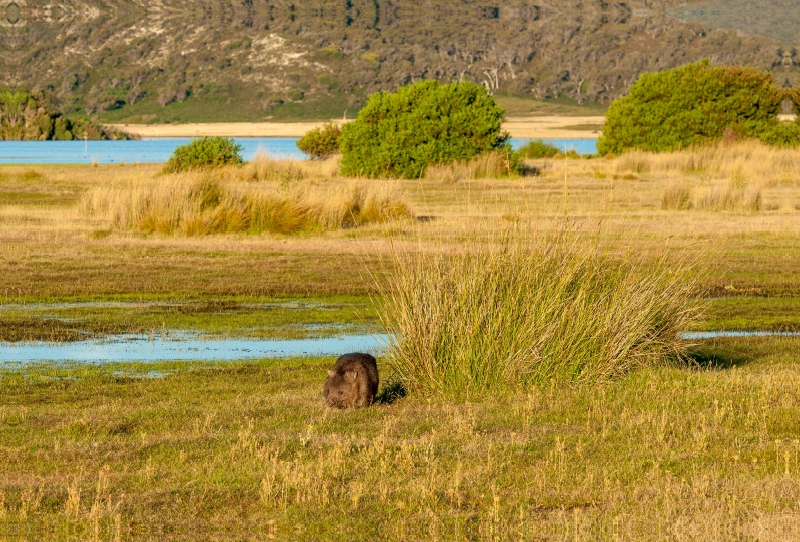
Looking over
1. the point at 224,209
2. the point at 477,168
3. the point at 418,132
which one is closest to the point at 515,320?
the point at 224,209

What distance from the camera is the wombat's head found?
361 inches

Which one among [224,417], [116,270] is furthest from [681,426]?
[116,270]

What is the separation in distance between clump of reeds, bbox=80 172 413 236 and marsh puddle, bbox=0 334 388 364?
10759 millimetres

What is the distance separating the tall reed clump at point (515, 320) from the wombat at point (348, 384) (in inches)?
37.0

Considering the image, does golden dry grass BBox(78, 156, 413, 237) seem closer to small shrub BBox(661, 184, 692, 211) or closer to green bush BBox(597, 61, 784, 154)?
small shrub BBox(661, 184, 692, 211)

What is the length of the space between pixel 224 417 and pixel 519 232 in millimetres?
3372

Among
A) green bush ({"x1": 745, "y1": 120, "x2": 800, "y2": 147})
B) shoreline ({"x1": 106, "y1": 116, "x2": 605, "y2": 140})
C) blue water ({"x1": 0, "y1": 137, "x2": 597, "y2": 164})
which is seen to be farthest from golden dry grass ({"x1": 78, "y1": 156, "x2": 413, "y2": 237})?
shoreline ({"x1": 106, "y1": 116, "x2": 605, "y2": 140})

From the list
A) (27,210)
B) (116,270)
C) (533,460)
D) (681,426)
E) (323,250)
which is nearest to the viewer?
(533,460)

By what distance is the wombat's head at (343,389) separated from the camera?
918 cm

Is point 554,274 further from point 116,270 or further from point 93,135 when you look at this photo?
point 93,135

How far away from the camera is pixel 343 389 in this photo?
9180 millimetres

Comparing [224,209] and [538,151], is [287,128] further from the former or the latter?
[224,209]

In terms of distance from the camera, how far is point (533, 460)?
765 cm

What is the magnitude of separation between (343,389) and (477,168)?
3311 centimetres
